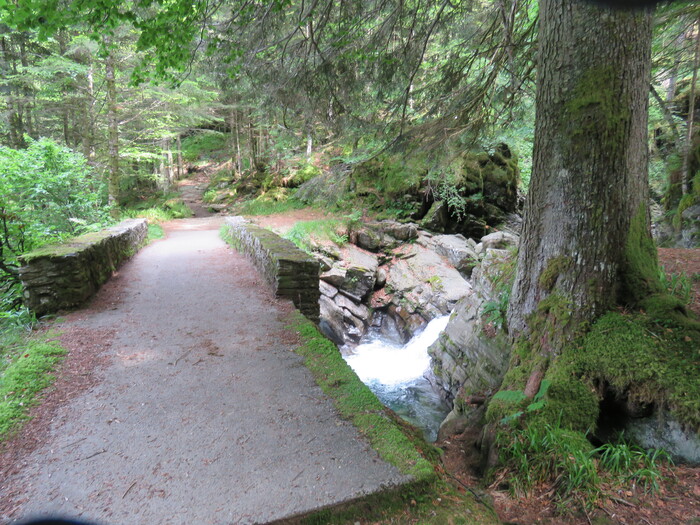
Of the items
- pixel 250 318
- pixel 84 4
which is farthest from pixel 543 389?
pixel 84 4

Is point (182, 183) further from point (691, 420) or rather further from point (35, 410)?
point (691, 420)

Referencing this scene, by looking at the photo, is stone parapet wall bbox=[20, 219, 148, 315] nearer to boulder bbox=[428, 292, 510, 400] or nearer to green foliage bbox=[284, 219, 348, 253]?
boulder bbox=[428, 292, 510, 400]

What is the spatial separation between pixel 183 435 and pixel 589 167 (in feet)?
13.7

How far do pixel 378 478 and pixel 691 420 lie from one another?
2373 millimetres

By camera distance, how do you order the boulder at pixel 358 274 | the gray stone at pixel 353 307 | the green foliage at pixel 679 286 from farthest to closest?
the boulder at pixel 358 274, the gray stone at pixel 353 307, the green foliage at pixel 679 286

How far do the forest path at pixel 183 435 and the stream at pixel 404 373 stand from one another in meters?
3.12

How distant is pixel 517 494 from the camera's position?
272 centimetres

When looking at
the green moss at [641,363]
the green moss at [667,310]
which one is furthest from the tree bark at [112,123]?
the green moss at [667,310]

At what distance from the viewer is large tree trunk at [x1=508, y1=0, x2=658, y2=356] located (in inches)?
125

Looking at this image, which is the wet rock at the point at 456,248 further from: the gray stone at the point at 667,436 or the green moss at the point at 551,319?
the gray stone at the point at 667,436

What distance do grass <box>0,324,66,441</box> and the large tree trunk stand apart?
477 centimetres

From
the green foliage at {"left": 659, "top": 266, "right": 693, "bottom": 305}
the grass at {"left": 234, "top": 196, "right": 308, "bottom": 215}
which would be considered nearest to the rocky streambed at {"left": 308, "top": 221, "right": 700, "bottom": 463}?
the green foliage at {"left": 659, "top": 266, "right": 693, "bottom": 305}

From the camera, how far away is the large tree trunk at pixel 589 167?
10.5ft

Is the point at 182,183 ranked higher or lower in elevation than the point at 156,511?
higher
